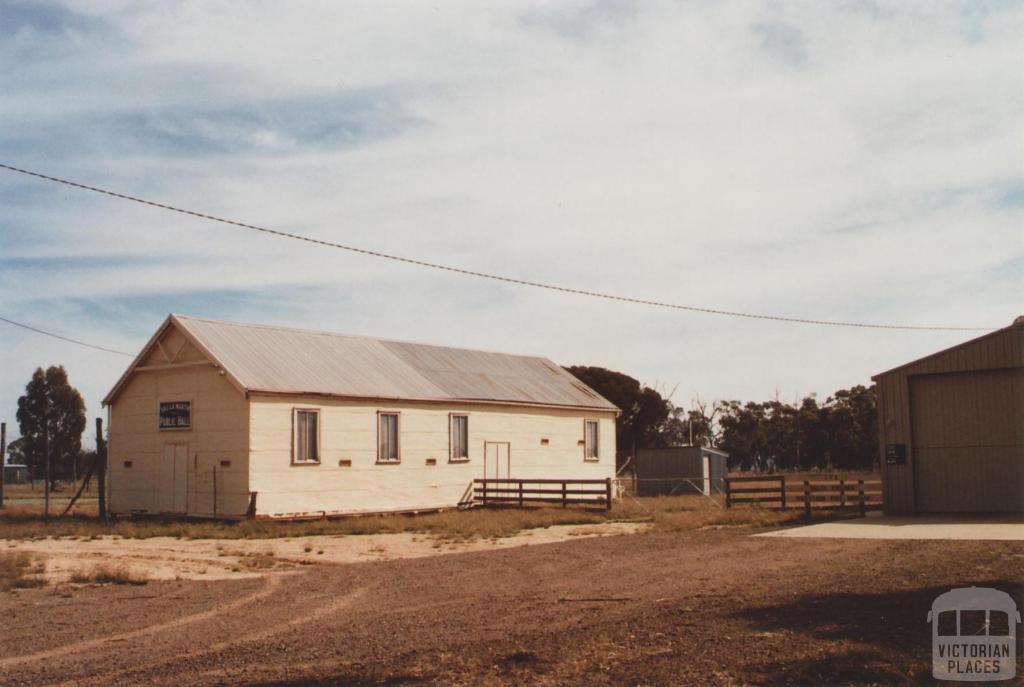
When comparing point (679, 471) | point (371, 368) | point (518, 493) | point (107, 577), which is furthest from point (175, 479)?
point (679, 471)

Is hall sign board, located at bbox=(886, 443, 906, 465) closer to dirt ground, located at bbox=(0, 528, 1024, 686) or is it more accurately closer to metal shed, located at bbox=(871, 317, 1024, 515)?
metal shed, located at bbox=(871, 317, 1024, 515)

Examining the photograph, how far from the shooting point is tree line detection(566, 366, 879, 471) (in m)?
64.3

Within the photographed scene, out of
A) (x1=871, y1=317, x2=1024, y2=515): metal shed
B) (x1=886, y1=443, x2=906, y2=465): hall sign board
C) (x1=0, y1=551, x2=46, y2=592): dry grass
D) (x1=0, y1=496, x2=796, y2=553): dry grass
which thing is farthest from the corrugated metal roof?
(x1=871, y1=317, x2=1024, y2=515): metal shed

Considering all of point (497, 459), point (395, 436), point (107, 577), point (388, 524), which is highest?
point (395, 436)

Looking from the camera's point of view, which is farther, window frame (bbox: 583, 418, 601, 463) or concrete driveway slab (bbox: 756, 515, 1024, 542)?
window frame (bbox: 583, 418, 601, 463)

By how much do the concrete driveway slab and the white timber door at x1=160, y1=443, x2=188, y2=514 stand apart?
17132 mm

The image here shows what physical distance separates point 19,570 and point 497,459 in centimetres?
2100

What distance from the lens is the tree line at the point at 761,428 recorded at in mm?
64312

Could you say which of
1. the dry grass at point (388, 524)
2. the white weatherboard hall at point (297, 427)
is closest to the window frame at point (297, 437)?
the white weatherboard hall at point (297, 427)

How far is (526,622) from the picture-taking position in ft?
34.4

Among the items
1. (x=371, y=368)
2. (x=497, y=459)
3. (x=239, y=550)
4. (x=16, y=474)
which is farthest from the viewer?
(x=16, y=474)

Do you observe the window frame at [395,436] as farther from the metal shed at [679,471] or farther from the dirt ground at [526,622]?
the metal shed at [679,471]

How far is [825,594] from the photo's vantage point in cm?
1144

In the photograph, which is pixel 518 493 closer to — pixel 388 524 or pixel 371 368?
pixel 371 368
